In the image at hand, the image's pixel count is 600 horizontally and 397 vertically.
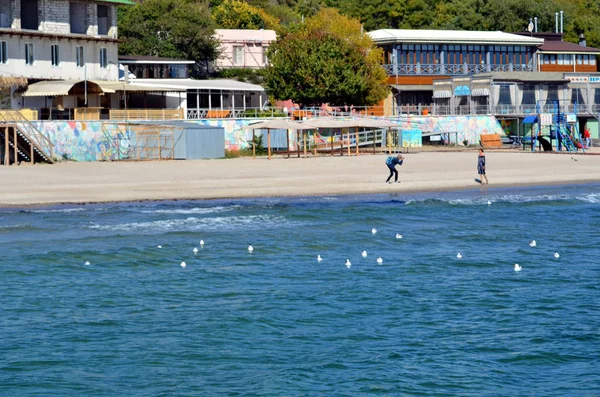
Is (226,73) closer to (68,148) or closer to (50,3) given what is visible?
(50,3)

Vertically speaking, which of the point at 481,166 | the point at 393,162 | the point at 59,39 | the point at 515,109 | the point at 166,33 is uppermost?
the point at 166,33

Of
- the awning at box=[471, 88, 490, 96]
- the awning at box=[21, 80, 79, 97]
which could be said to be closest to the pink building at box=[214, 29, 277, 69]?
the awning at box=[471, 88, 490, 96]

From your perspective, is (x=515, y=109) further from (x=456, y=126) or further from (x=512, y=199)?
(x=512, y=199)

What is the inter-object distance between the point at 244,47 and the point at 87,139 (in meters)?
32.8

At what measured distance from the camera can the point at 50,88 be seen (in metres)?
63.3

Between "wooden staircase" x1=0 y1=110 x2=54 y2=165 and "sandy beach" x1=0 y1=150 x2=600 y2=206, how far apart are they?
5.04 ft

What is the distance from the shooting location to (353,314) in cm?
2247

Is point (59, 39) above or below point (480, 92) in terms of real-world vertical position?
above

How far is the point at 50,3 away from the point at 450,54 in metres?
34.7

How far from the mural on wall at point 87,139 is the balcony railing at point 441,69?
33292 millimetres

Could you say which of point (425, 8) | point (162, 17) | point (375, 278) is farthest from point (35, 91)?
Answer: point (425, 8)

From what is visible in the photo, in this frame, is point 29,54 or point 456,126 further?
point 456,126

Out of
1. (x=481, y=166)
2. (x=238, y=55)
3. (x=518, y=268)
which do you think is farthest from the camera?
(x=238, y=55)

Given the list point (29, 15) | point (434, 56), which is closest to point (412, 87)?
point (434, 56)
